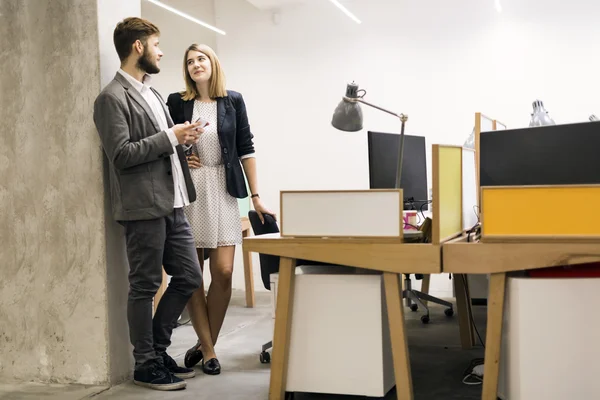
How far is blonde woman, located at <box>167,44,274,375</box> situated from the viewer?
3242 mm

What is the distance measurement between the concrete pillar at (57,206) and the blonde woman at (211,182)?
14.0 inches

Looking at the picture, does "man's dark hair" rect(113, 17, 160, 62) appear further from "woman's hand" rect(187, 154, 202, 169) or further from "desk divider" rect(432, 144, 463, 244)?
"desk divider" rect(432, 144, 463, 244)

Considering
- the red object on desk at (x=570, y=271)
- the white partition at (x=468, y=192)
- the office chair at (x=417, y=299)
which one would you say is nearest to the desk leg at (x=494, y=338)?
the red object on desk at (x=570, y=271)

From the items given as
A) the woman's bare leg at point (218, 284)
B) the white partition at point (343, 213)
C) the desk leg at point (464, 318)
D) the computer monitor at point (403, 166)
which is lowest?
the desk leg at point (464, 318)

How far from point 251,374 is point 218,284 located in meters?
0.44

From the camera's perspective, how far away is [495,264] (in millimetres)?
2295

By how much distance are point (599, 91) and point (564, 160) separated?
2.72 m

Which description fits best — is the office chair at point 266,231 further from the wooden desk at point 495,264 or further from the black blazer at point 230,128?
the wooden desk at point 495,264

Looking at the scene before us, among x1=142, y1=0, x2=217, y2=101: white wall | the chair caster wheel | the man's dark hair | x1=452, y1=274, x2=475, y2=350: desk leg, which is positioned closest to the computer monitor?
x1=452, y1=274, x2=475, y2=350: desk leg

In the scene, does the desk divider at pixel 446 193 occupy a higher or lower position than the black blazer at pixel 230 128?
lower

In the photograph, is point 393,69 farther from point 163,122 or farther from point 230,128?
point 163,122

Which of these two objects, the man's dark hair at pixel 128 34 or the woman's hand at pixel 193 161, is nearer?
the man's dark hair at pixel 128 34

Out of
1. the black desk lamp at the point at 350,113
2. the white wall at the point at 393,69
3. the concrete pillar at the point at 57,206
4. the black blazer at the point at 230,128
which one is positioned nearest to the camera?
the black desk lamp at the point at 350,113

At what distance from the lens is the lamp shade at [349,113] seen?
274 centimetres
